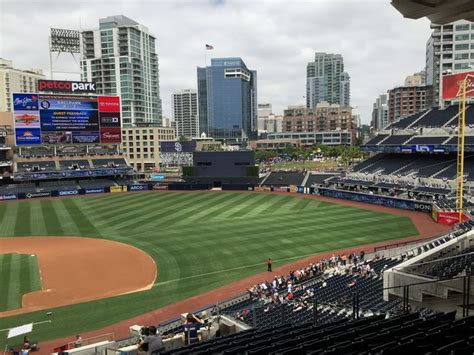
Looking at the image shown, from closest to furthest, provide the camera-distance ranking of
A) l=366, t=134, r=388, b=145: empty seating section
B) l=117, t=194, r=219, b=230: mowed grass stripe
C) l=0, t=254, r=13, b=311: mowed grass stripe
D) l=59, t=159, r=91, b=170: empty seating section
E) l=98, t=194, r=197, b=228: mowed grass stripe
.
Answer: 1. l=0, t=254, r=13, b=311: mowed grass stripe
2. l=117, t=194, r=219, b=230: mowed grass stripe
3. l=98, t=194, r=197, b=228: mowed grass stripe
4. l=366, t=134, r=388, b=145: empty seating section
5. l=59, t=159, r=91, b=170: empty seating section

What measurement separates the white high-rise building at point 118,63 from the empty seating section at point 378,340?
125495mm

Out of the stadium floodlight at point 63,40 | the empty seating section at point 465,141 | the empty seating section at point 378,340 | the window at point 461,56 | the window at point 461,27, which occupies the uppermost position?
the stadium floodlight at point 63,40

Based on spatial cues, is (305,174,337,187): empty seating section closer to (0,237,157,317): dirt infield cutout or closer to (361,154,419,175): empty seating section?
(361,154,419,175): empty seating section

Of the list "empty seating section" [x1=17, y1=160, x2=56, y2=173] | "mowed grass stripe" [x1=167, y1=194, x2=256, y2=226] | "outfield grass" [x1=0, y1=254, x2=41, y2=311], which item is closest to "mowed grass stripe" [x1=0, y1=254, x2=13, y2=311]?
"outfield grass" [x1=0, y1=254, x2=41, y2=311]

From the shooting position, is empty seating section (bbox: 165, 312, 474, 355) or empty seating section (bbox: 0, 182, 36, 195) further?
empty seating section (bbox: 0, 182, 36, 195)

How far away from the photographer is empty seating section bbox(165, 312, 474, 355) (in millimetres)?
6266

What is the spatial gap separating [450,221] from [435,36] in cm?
5809

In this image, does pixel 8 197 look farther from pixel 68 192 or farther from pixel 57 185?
pixel 68 192

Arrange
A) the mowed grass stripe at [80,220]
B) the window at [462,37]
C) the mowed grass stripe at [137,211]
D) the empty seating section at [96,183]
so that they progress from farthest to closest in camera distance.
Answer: the window at [462,37]
the empty seating section at [96,183]
the mowed grass stripe at [137,211]
the mowed grass stripe at [80,220]

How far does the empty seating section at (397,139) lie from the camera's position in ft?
191

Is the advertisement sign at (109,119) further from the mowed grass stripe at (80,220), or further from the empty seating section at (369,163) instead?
the empty seating section at (369,163)

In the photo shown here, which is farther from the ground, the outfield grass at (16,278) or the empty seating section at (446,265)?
the empty seating section at (446,265)

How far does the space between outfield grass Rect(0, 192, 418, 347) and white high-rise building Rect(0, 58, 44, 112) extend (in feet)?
372

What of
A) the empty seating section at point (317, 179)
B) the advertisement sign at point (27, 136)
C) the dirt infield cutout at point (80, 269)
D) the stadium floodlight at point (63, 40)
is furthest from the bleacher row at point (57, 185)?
the stadium floodlight at point (63, 40)
